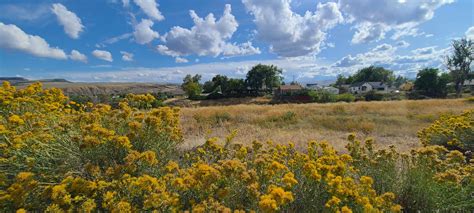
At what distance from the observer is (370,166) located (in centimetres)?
344

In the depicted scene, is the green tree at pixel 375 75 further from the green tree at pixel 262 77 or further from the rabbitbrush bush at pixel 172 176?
the rabbitbrush bush at pixel 172 176

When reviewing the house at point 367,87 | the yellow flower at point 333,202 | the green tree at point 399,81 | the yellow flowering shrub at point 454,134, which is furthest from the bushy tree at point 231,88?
the green tree at point 399,81

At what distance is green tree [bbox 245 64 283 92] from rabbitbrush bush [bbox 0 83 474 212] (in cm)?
5086

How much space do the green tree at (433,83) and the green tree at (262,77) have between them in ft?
98.0

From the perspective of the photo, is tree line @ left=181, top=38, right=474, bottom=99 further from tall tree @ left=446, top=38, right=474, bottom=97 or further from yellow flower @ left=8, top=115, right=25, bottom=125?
yellow flower @ left=8, top=115, right=25, bottom=125

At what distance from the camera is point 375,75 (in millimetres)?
82062

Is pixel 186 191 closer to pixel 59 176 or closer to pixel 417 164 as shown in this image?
pixel 59 176

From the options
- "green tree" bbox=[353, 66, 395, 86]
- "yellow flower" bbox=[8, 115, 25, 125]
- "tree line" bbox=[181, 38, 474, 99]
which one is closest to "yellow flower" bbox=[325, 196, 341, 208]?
"yellow flower" bbox=[8, 115, 25, 125]

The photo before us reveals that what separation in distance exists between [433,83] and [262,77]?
34630 mm

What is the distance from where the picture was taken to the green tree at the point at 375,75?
82200 millimetres

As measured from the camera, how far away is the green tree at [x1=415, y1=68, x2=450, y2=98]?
47.5 metres

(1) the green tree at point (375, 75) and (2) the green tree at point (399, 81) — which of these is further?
(2) the green tree at point (399, 81)

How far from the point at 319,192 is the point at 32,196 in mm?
3082

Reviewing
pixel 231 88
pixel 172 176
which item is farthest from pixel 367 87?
pixel 172 176
